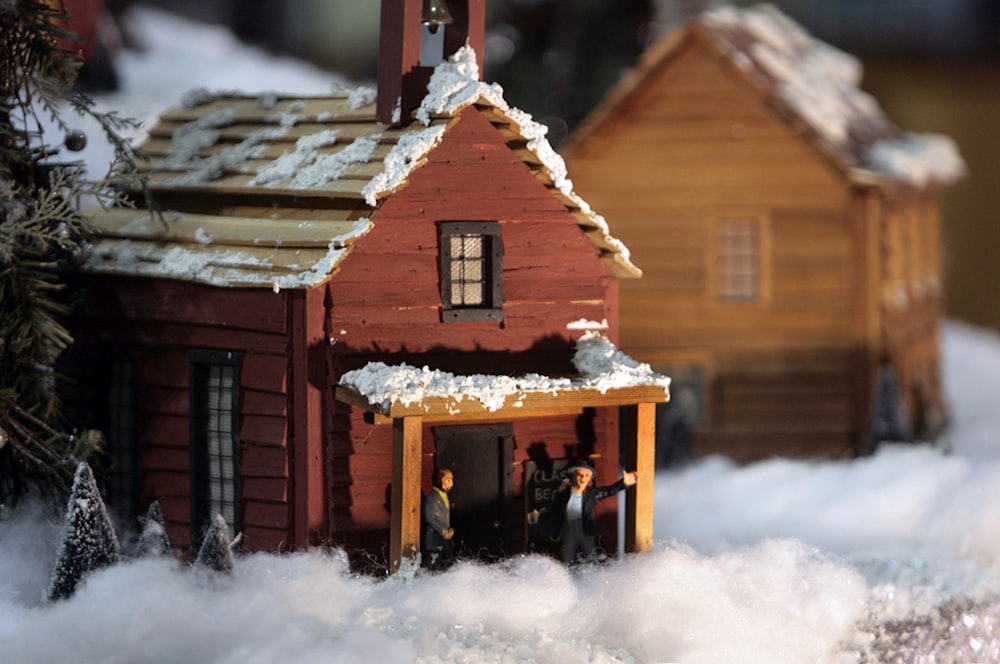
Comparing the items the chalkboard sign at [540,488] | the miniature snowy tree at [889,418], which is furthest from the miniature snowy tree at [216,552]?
the miniature snowy tree at [889,418]

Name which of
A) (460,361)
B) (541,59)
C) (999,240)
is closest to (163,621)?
(460,361)

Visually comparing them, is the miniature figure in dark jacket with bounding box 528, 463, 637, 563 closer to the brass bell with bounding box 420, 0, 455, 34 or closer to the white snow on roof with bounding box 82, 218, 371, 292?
the white snow on roof with bounding box 82, 218, 371, 292

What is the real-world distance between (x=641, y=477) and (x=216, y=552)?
406 centimetres

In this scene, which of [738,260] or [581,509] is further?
[738,260]

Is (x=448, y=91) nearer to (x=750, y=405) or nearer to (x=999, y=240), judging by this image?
(x=750, y=405)

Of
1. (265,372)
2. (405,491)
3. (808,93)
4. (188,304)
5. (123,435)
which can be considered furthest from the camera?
(808,93)

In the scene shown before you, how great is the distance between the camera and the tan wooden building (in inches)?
944

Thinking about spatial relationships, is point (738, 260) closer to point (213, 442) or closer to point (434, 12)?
point (434, 12)

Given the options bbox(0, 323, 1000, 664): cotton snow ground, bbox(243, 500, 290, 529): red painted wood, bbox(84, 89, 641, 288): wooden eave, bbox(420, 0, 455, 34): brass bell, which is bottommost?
bbox(0, 323, 1000, 664): cotton snow ground

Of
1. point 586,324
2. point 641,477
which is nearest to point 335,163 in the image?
point 586,324

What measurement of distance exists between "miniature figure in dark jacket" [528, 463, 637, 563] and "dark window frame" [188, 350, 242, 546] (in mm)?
2879

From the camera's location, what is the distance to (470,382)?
14.7 meters

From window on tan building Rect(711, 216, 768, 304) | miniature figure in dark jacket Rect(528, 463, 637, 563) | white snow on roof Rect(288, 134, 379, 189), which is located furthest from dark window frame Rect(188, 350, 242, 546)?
window on tan building Rect(711, 216, 768, 304)

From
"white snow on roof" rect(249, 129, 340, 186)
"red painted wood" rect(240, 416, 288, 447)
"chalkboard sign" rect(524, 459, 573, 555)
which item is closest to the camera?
"red painted wood" rect(240, 416, 288, 447)
